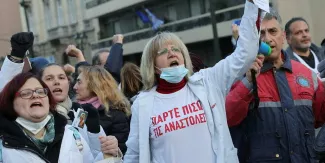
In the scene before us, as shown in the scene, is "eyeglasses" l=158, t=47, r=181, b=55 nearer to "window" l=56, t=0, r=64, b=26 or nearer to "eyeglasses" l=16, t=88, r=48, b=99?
"eyeglasses" l=16, t=88, r=48, b=99

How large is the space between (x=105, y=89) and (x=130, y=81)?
2.14ft

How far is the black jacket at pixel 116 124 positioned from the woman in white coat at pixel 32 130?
1.35 meters

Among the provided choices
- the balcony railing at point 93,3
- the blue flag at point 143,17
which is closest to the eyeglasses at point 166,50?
the blue flag at point 143,17

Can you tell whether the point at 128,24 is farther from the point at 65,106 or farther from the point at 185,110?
the point at 185,110

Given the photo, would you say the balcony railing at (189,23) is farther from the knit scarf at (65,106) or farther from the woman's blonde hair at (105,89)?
the knit scarf at (65,106)

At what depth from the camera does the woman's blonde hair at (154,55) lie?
334cm

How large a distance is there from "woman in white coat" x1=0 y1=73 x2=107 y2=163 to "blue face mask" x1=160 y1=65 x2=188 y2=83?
0.72 metres

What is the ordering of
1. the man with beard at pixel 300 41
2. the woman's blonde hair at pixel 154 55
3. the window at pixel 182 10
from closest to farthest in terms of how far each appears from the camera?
1. the woman's blonde hair at pixel 154 55
2. the man with beard at pixel 300 41
3. the window at pixel 182 10

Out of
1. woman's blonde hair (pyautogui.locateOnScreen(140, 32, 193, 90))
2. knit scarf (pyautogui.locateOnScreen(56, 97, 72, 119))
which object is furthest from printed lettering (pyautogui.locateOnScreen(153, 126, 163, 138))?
knit scarf (pyautogui.locateOnScreen(56, 97, 72, 119))

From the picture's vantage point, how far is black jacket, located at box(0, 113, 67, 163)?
302cm

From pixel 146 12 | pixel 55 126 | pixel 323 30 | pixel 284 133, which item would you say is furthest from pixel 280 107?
pixel 146 12

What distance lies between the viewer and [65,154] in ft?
10.3

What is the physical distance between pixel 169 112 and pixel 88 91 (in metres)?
Result: 1.95

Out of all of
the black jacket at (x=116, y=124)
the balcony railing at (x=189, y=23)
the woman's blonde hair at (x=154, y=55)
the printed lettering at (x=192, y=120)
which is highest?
the balcony railing at (x=189, y=23)
